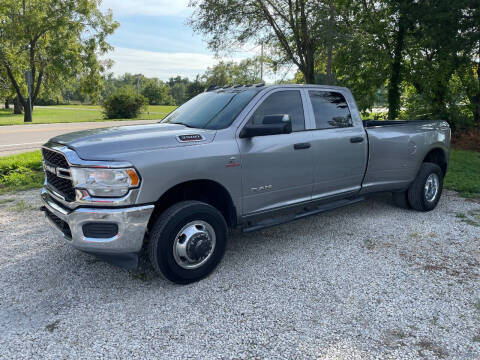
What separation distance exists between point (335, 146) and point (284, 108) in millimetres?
846

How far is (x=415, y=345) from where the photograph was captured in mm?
2846

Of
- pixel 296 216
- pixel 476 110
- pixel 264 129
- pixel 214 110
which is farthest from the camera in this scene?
pixel 476 110

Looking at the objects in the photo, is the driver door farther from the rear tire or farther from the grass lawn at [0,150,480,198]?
the grass lawn at [0,150,480,198]

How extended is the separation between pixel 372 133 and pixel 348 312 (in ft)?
9.38

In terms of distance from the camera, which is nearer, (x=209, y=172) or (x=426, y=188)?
(x=209, y=172)

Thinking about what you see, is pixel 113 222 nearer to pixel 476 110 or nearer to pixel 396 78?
pixel 396 78

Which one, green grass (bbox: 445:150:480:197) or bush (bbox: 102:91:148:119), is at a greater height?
bush (bbox: 102:91:148:119)

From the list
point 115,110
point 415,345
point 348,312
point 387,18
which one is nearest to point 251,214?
point 348,312

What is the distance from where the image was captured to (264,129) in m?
3.85

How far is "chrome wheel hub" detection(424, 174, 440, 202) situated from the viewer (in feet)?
20.1

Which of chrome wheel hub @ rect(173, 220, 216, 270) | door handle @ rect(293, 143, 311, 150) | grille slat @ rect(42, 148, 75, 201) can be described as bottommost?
chrome wheel hub @ rect(173, 220, 216, 270)

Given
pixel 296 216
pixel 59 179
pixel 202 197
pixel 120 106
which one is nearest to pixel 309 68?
pixel 296 216

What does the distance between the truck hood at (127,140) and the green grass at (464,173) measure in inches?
231

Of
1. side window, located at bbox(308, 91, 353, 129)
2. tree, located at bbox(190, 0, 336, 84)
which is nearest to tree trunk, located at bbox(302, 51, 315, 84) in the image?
tree, located at bbox(190, 0, 336, 84)
